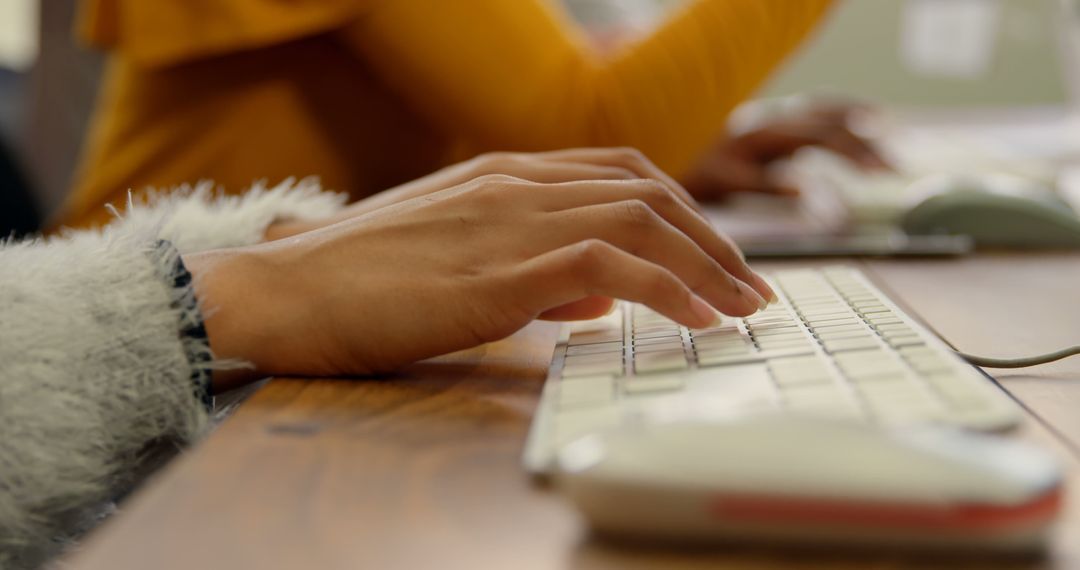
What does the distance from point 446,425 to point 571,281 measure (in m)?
0.10

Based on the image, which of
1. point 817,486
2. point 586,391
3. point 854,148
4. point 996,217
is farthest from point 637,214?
point 854,148

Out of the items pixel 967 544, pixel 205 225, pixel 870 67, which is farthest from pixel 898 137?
pixel 967 544

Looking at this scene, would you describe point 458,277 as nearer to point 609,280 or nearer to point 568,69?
point 609,280

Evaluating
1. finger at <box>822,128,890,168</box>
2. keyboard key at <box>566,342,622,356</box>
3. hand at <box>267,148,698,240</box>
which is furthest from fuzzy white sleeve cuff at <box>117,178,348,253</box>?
finger at <box>822,128,890,168</box>

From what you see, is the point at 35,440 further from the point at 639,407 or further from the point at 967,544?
the point at 967,544

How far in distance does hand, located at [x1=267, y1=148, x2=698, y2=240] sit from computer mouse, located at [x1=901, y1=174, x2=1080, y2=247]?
0.39 meters

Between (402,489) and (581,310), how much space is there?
0.21m

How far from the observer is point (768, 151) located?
134cm

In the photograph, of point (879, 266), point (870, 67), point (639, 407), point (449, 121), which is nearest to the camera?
point (639, 407)

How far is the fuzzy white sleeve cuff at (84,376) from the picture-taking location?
0.40 meters

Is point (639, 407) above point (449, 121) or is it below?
below

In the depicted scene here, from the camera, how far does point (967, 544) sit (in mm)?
269

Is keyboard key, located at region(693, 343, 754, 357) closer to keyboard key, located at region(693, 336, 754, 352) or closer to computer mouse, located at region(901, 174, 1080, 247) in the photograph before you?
keyboard key, located at region(693, 336, 754, 352)

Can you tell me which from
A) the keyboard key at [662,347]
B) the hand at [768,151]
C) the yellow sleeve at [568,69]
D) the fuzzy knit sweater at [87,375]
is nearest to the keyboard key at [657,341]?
the keyboard key at [662,347]
